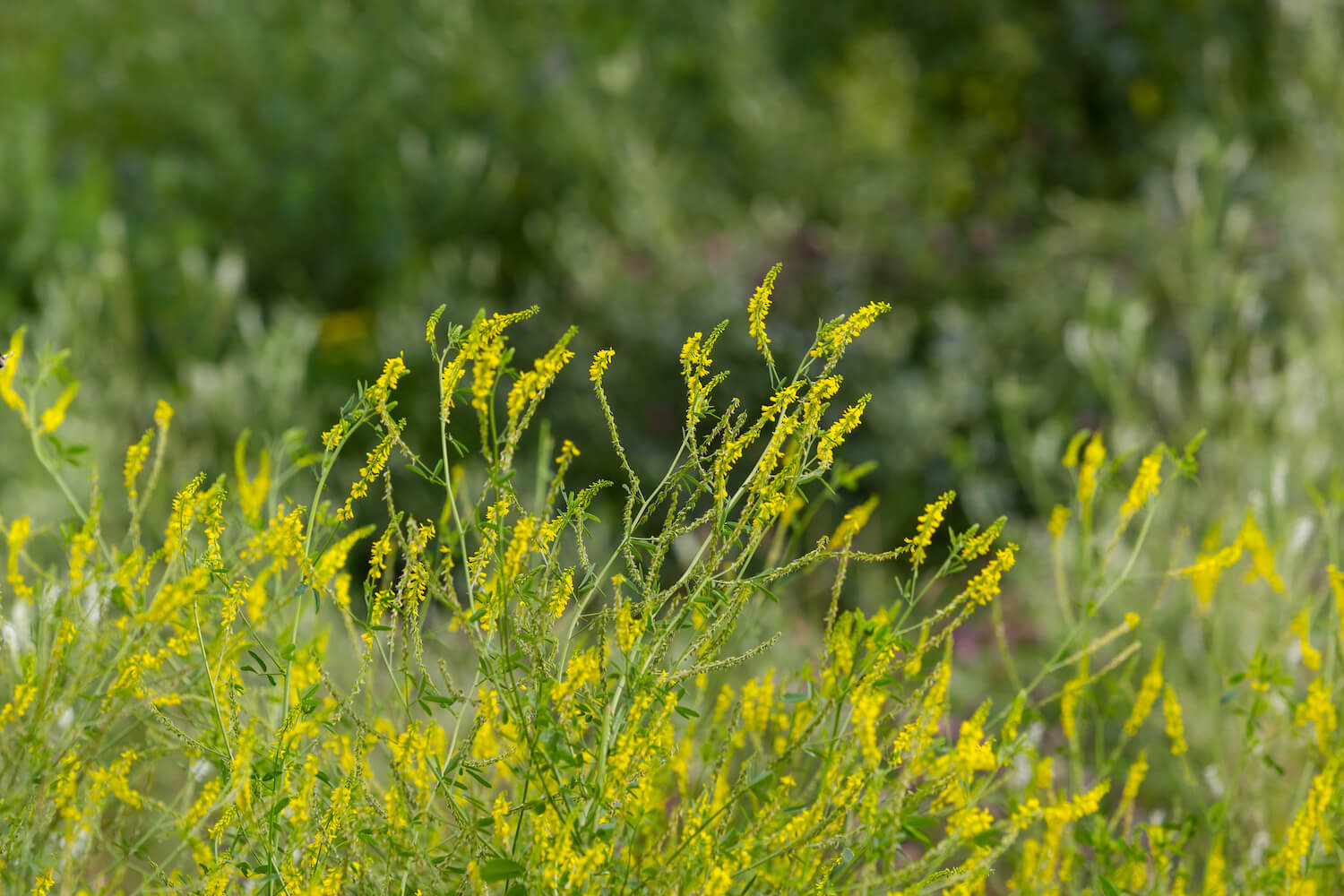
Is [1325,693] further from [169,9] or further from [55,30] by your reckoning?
[55,30]

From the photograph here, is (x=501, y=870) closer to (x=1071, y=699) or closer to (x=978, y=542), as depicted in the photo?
(x=978, y=542)

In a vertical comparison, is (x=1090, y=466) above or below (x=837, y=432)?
above

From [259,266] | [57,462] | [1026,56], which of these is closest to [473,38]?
[259,266]

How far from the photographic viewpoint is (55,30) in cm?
723

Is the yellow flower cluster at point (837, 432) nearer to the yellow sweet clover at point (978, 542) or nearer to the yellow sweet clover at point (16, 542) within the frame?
the yellow sweet clover at point (978, 542)

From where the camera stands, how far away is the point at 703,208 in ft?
16.0

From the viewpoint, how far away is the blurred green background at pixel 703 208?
3.85 meters

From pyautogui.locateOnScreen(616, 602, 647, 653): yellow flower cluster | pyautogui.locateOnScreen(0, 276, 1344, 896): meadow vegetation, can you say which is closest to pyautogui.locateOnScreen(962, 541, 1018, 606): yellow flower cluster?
pyautogui.locateOnScreen(0, 276, 1344, 896): meadow vegetation

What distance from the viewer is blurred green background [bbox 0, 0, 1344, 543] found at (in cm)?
385

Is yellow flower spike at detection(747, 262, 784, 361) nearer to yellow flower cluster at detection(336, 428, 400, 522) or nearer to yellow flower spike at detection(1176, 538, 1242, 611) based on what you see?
yellow flower cluster at detection(336, 428, 400, 522)

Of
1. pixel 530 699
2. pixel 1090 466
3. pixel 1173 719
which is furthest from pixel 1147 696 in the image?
pixel 530 699

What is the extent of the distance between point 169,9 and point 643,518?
278 inches

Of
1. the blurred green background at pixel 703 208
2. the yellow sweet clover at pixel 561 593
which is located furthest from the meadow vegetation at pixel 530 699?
the blurred green background at pixel 703 208

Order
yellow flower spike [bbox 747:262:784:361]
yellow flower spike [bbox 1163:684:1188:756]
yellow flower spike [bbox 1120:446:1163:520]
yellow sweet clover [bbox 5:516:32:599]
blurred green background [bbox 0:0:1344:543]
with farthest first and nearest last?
blurred green background [bbox 0:0:1344:543], yellow flower spike [bbox 1163:684:1188:756], yellow flower spike [bbox 1120:446:1163:520], yellow flower spike [bbox 747:262:784:361], yellow sweet clover [bbox 5:516:32:599]
